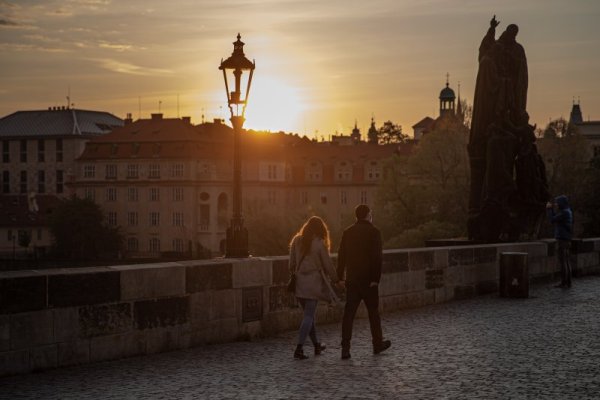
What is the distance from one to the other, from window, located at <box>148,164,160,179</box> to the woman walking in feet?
430

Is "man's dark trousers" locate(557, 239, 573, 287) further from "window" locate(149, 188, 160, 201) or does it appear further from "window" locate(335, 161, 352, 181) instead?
"window" locate(335, 161, 352, 181)

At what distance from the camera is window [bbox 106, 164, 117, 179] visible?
146375 millimetres

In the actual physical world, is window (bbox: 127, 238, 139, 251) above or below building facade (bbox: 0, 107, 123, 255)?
below

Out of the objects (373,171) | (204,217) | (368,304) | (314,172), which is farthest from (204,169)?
(368,304)

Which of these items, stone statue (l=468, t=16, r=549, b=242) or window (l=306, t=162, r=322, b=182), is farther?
window (l=306, t=162, r=322, b=182)

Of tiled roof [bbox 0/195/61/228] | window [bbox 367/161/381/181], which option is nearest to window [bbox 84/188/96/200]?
tiled roof [bbox 0/195/61/228]

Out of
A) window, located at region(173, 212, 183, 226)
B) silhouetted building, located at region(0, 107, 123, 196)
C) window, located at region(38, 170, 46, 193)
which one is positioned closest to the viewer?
window, located at region(173, 212, 183, 226)

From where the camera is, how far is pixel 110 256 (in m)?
142

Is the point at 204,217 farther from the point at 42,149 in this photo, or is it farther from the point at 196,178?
the point at 42,149

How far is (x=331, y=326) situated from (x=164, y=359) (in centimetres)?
359

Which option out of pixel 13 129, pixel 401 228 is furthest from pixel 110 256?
pixel 401 228

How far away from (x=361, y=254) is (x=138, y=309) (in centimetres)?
237

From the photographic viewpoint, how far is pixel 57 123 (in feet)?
568

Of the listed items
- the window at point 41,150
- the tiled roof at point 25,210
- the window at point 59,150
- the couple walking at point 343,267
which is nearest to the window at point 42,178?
the window at point 41,150
